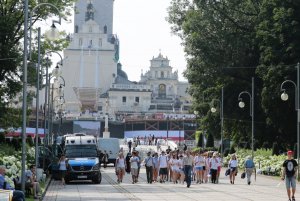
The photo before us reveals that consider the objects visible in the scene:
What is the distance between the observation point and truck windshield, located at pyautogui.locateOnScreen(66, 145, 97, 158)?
40.3 m

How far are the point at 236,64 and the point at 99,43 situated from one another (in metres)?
123

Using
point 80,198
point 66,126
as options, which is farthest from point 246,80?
point 66,126

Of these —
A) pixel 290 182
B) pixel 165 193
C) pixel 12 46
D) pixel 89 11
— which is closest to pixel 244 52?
pixel 12 46

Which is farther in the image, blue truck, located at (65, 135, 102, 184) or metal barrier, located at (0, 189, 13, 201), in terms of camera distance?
blue truck, located at (65, 135, 102, 184)

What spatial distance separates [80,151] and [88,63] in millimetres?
141845

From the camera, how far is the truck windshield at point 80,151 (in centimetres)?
4034

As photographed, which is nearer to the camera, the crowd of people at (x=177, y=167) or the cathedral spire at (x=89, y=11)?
the crowd of people at (x=177, y=167)

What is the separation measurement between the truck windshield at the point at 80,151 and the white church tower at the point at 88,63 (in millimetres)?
136283

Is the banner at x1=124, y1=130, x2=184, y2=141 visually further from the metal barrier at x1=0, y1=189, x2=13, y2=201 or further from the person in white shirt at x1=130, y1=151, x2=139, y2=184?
the metal barrier at x1=0, y1=189, x2=13, y2=201

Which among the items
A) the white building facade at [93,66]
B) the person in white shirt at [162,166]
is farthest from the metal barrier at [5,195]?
the white building facade at [93,66]

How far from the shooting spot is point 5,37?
48844mm

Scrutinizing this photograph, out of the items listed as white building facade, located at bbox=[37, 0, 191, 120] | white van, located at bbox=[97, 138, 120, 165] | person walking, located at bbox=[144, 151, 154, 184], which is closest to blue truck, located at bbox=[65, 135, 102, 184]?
person walking, located at bbox=[144, 151, 154, 184]

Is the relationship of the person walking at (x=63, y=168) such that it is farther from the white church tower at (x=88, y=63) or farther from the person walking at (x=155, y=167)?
the white church tower at (x=88, y=63)

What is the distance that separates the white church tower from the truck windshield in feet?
447
